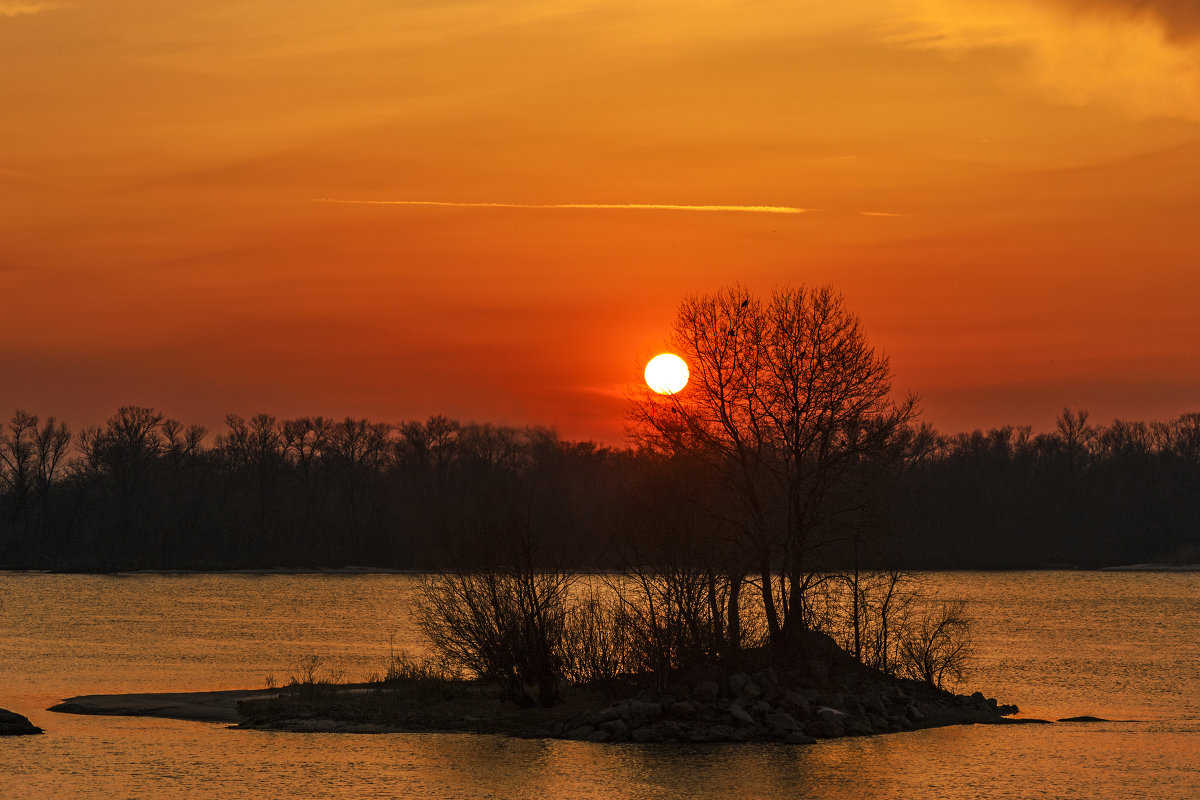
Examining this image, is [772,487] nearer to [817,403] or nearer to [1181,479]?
[817,403]

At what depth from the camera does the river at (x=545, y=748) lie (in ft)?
95.6

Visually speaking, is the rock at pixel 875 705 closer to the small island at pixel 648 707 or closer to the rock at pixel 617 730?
the small island at pixel 648 707

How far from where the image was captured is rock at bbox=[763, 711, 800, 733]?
115 feet

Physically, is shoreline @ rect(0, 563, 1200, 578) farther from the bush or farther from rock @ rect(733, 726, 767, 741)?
rock @ rect(733, 726, 767, 741)

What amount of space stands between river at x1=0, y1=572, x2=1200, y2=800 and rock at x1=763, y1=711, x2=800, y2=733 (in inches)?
44.7

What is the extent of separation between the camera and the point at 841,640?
148 ft

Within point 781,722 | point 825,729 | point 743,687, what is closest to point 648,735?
point 743,687

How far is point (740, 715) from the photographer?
3522 centimetres

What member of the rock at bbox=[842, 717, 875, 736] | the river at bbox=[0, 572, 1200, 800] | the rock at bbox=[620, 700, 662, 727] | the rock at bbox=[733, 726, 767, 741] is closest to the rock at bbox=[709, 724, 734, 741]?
the rock at bbox=[733, 726, 767, 741]

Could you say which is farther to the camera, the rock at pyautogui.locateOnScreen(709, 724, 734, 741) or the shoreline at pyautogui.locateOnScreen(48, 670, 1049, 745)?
the shoreline at pyautogui.locateOnScreen(48, 670, 1049, 745)

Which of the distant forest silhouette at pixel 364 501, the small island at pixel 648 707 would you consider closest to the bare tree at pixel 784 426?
the small island at pixel 648 707

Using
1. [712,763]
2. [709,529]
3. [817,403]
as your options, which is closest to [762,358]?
[817,403]

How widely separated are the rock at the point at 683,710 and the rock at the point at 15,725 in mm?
18016

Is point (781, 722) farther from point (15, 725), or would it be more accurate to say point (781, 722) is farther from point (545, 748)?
point (15, 725)
